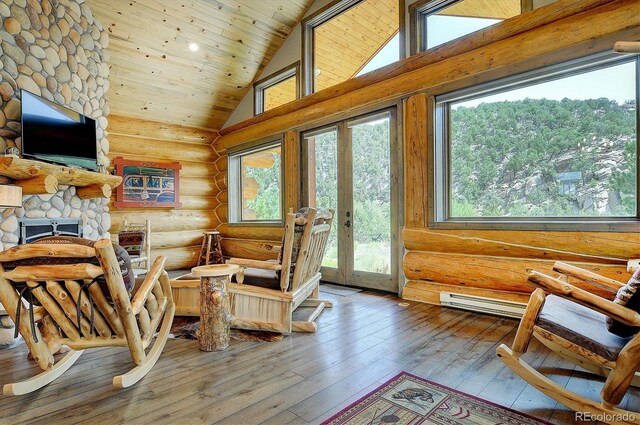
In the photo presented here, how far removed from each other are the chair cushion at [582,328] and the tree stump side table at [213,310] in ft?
6.92

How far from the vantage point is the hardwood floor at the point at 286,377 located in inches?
69.6

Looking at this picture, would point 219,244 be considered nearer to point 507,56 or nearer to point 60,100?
point 60,100

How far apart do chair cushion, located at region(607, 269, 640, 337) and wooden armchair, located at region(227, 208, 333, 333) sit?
6.48 ft

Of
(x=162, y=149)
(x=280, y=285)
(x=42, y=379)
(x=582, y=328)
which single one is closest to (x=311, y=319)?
(x=280, y=285)

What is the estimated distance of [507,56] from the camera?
133 inches

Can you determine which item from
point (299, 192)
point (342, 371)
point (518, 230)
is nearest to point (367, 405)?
point (342, 371)

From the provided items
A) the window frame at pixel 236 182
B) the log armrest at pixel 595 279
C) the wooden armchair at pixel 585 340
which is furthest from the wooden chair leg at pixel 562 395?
the window frame at pixel 236 182

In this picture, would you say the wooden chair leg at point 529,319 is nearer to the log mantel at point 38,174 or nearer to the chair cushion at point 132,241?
the log mantel at point 38,174

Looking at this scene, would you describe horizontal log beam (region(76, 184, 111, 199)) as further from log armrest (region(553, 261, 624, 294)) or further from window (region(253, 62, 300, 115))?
log armrest (region(553, 261, 624, 294))

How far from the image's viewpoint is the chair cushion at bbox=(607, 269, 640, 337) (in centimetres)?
166

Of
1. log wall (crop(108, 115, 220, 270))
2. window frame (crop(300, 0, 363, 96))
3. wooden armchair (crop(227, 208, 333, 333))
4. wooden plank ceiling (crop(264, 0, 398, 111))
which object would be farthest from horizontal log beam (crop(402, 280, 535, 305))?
log wall (crop(108, 115, 220, 270))

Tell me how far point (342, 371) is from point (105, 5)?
533 cm

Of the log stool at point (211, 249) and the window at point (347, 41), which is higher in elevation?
the window at point (347, 41)

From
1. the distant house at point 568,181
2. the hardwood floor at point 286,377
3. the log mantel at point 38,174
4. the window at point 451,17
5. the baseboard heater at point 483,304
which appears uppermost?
the window at point 451,17
